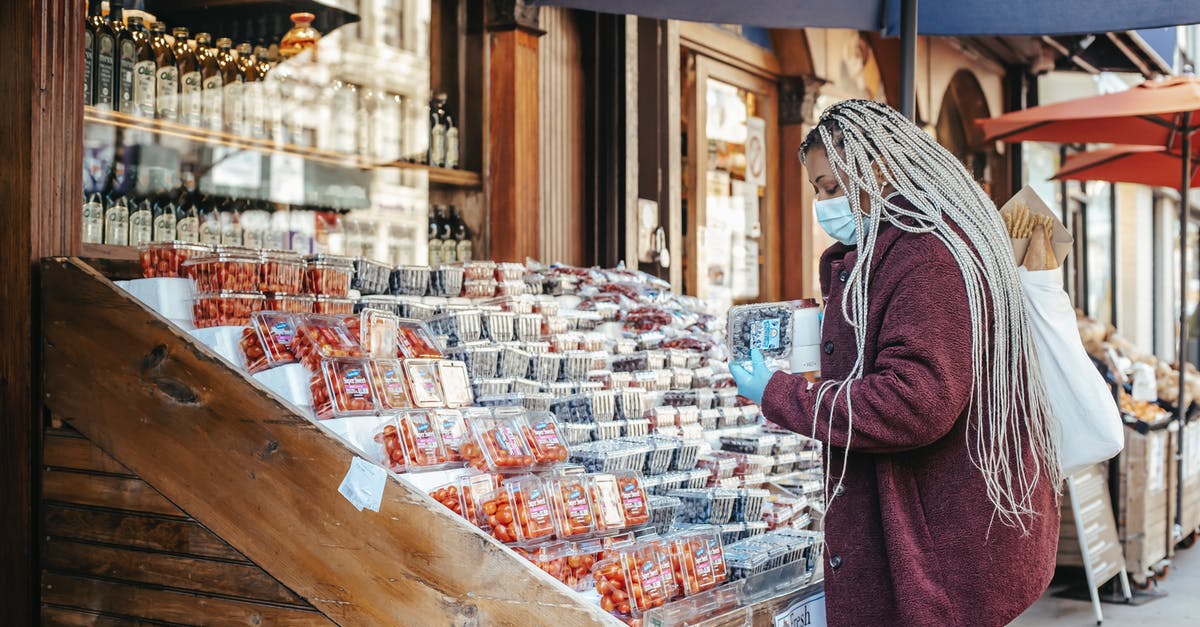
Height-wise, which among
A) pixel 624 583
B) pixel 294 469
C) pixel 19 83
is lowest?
pixel 624 583

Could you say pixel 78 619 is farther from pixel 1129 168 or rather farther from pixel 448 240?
pixel 1129 168

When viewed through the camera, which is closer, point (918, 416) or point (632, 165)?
point (918, 416)

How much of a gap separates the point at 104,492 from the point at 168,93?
181cm

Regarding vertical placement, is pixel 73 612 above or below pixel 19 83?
below

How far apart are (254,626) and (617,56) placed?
3.97 meters

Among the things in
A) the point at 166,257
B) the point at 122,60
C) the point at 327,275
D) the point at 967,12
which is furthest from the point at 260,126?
the point at 967,12

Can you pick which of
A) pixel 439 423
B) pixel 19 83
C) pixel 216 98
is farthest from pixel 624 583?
pixel 216 98

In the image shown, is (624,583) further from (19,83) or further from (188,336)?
(19,83)

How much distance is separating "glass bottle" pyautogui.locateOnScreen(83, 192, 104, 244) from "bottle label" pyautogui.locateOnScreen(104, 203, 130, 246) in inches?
1.0

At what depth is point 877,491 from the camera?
2188 mm

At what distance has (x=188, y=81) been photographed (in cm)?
438

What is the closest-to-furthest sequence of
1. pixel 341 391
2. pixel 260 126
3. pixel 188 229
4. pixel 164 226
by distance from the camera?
1. pixel 341 391
2. pixel 164 226
3. pixel 188 229
4. pixel 260 126

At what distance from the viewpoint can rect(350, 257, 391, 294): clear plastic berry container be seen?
3740 millimetres

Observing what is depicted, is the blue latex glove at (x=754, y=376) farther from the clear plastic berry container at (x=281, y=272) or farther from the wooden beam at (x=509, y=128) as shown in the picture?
the wooden beam at (x=509, y=128)
